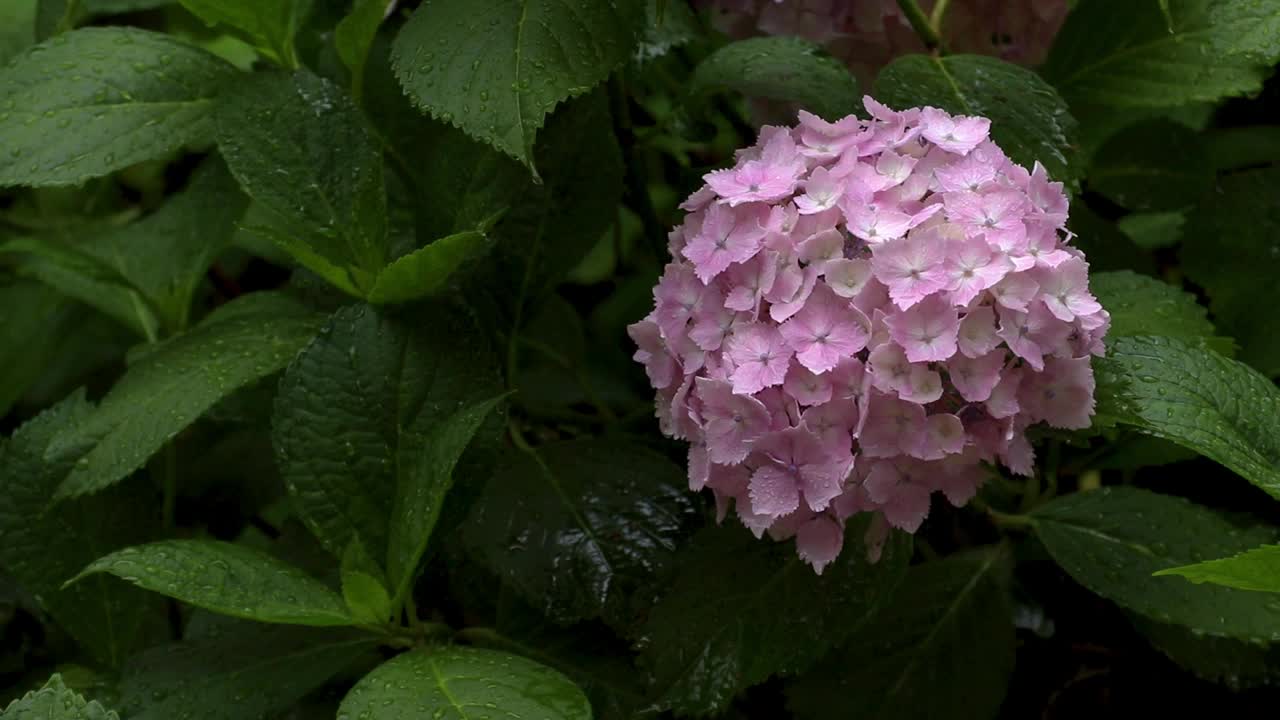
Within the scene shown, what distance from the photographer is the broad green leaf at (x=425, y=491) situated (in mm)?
868

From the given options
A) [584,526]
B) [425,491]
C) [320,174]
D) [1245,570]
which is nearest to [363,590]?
[425,491]

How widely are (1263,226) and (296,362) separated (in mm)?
915

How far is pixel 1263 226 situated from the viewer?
1.20 meters

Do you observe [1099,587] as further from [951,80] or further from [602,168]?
[602,168]

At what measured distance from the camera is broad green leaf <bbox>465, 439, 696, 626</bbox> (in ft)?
3.20

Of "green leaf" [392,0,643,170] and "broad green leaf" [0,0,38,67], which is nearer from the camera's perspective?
"green leaf" [392,0,643,170]

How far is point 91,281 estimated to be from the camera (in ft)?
4.37

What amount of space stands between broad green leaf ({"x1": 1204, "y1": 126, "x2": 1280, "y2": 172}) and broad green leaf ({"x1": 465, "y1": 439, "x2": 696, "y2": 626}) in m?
0.74

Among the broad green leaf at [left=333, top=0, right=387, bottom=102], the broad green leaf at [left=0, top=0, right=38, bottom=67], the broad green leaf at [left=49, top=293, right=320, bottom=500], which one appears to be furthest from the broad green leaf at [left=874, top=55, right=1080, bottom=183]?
the broad green leaf at [left=0, top=0, right=38, bottom=67]

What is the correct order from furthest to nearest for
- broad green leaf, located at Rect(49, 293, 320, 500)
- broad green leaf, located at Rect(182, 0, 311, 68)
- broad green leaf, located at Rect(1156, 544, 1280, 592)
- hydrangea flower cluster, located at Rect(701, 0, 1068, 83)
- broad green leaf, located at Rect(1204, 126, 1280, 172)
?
broad green leaf, located at Rect(1204, 126, 1280, 172), hydrangea flower cluster, located at Rect(701, 0, 1068, 83), broad green leaf, located at Rect(182, 0, 311, 68), broad green leaf, located at Rect(49, 293, 320, 500), broad green leaf, located at Rect(1156, 544, 1280, 592)

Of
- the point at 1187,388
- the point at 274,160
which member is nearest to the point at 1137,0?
the point at 1187,388

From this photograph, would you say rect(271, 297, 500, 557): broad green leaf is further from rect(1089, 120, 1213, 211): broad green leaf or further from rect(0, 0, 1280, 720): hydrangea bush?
rect(1089, 120, 1213, 211): broad green leaf

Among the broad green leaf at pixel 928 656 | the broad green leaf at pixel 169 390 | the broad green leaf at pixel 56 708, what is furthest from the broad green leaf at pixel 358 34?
the broad green leaf at pixel 928 656

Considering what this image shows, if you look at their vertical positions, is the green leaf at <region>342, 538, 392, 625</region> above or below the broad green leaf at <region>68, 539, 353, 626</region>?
below
